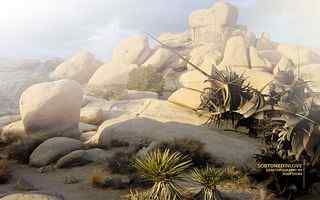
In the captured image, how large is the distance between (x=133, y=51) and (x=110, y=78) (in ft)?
27.1

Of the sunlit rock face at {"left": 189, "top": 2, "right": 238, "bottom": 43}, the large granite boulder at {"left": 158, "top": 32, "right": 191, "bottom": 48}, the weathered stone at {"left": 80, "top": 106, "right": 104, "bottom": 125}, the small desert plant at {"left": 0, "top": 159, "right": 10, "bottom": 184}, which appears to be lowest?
the weathered stone at {"left": 80, "top": 106, "right": 104, "bottom": 125}

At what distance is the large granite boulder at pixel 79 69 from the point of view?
6031cm

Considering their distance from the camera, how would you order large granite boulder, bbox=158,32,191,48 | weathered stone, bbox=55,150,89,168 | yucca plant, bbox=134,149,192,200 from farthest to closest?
1. large granite boulder, bbox=158,32,191,48
2. weathered stone, bbox=55,150,89,168
3. yucca plant, bbox=134,149,192,200

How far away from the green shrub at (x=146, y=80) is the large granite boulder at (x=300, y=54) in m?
16.4

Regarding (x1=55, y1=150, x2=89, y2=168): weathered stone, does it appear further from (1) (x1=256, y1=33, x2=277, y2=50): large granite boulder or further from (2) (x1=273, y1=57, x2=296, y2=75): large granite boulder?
(1) (x1=256, y1=33, x2=277, y2=50): large granite boulder

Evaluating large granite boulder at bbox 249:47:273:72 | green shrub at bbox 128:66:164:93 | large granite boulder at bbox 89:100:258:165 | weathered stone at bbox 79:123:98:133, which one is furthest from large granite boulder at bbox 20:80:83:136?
large granite boulder at bbox 249:47:273:72

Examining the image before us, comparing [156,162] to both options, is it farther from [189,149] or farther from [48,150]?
[48,150]

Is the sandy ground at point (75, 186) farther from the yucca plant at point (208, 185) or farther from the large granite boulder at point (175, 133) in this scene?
the large granite boulder at point (175, 133)

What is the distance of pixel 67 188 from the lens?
13539 mm

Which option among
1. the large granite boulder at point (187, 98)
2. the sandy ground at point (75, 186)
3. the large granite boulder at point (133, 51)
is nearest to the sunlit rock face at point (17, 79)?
the large granite boulder at point (133, 51)

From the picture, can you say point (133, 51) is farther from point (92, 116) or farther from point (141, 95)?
point (92, 116)

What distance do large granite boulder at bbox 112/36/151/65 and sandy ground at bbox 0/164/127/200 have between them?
141 feet

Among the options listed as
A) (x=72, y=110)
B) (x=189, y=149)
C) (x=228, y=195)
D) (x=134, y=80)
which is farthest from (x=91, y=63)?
(x=228, y=195)

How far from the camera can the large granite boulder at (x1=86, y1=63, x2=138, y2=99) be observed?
167ft
